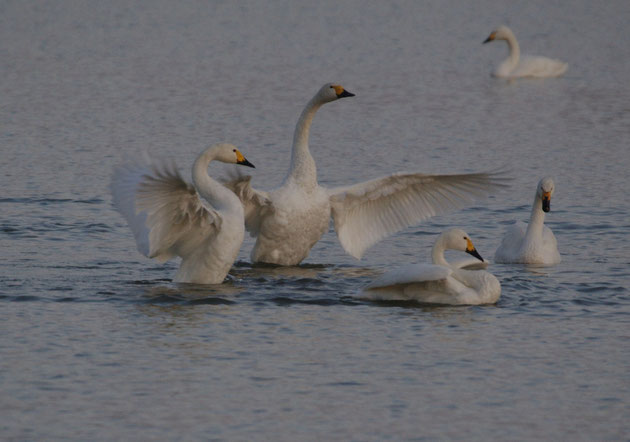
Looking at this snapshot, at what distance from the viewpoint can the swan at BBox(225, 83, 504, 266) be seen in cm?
1146

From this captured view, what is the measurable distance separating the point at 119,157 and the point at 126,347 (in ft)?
26.3

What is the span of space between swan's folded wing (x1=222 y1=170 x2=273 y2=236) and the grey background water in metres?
0.51

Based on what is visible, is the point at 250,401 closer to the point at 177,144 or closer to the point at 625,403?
the point at 625,403

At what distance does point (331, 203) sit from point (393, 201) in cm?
64

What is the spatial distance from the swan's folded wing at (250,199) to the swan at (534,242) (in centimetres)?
232

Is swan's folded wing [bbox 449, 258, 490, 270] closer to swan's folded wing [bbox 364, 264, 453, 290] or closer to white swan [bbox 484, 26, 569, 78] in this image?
swan's folded wing [bbox 364, 264, 453, 290]

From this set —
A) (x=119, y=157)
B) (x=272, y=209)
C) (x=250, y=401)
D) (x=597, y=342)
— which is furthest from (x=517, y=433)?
(x=119, y=157)

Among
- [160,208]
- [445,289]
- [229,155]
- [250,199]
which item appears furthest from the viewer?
[250,199]

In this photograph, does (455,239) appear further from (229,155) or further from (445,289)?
(229,155)

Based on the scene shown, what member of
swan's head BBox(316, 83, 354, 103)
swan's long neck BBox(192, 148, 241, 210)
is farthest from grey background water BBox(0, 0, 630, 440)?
swan's head BBox(316, 83, 354, 103)

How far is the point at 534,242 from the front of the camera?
1178 cm

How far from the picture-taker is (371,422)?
281 inches

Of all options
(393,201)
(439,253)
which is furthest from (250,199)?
(439,253)

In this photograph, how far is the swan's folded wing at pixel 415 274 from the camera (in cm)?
963
